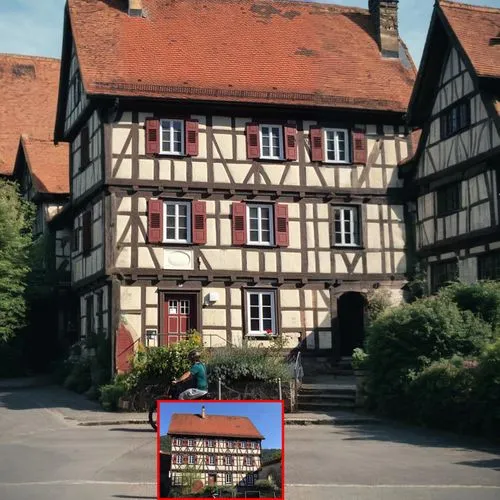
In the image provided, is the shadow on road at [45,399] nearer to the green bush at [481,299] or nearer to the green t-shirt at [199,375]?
the green bush at [481,299]

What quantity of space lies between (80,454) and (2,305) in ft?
50.4

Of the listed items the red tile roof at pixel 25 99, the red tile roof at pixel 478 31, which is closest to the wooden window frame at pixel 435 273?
the red tile roof at pixel 478 31

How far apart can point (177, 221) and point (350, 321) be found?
22.0 ft

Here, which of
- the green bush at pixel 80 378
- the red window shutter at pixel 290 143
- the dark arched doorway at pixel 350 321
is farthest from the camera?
the dark arched doorway at pixel 350 321

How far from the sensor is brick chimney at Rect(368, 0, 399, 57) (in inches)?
1278

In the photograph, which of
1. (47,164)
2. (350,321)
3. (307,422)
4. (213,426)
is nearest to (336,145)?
(350,321)

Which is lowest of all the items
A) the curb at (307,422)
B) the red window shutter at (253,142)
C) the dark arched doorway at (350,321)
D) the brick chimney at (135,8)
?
the curb at (307,422)

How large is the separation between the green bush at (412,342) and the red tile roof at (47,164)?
19186 mm

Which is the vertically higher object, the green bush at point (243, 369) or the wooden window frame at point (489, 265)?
the wooden window frame at point (489, 265)

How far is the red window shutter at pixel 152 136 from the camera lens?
88.4 feet

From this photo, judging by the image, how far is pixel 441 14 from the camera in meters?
26.9

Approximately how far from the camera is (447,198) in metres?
27.3

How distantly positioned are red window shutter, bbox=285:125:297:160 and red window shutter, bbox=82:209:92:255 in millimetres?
6450

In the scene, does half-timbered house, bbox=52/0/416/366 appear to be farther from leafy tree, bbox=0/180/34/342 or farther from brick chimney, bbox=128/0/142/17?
leafy tree, bbox=0/180/34/342
